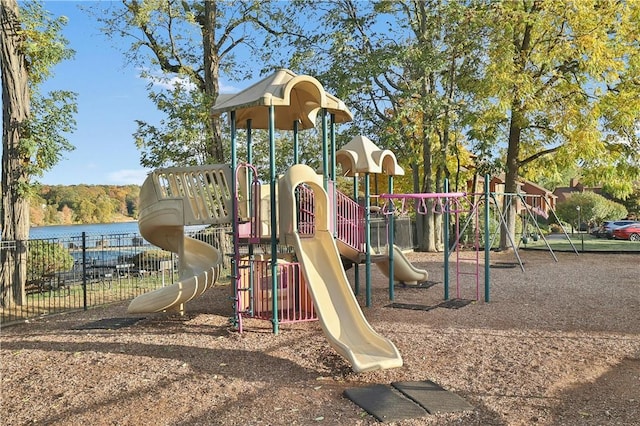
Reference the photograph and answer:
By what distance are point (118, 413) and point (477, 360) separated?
4.15 meters

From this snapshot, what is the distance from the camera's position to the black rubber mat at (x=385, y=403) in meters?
4.59

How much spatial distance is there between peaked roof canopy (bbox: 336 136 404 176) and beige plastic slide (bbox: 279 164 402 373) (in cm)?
306

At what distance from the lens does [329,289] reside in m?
7.30

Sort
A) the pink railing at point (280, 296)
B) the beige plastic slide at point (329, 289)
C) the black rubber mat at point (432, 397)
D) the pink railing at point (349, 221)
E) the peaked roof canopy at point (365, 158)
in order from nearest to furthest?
the black rubber mat at point (432, 397)
the beige plastic slide at point (329, 289)
the pink railing at point (280, 296)
the pink railing at point (349, 221)
the peaked roof canopy at point (365, 158)

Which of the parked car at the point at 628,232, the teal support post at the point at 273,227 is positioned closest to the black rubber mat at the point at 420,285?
the teal support post at the point at 273,227

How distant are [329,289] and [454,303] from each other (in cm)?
384

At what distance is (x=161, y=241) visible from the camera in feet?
31.7

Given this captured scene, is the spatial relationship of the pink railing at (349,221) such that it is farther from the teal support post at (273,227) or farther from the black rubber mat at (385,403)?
the black rubber mat at (385,403)

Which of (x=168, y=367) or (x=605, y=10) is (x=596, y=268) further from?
(x=168, y=367)

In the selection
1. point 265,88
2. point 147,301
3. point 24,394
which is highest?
point 265,88

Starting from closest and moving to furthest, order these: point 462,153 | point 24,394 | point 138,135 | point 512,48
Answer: point 24,394 → point 138,135 → point 512,48 → point 462,153

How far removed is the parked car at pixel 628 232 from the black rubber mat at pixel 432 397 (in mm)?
30306

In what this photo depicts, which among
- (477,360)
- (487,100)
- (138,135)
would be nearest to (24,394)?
(477,360)

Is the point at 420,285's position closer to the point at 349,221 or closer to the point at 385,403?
the point at 349,221
